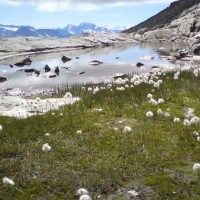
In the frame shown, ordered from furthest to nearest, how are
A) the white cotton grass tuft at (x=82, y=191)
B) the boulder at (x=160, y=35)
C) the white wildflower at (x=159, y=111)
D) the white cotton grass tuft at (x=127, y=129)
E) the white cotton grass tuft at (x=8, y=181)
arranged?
the boulder at (x=160, y=35)
the white wildflower at (x=159, y=111)
the white cotton grass tuft at (x=127, y=129)
the white cotton grass tuft at (x=8, y=181)
the white cotton grass tuft at (x=82, y=191)

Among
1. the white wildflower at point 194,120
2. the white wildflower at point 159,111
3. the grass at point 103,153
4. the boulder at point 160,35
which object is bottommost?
the boulder at point 160,35

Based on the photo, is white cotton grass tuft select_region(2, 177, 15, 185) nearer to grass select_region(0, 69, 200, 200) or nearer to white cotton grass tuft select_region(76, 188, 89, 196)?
grass select_region(0, 69, 200, 200)

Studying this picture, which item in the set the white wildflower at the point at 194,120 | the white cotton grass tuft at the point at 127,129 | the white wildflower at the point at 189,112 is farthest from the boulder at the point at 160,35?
the white cotton grass tuft at the point at 127,129

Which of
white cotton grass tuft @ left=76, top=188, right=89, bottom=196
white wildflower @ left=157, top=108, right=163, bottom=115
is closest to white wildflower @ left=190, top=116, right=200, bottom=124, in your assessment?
white wildflower @ left=157, top=108, right=163, bottom=115

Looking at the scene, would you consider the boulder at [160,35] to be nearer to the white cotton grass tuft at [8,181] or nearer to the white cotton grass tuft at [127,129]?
the white cotton grass tuft at [127,129]

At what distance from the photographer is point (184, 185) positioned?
11.2 metres

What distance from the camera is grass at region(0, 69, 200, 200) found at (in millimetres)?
11176

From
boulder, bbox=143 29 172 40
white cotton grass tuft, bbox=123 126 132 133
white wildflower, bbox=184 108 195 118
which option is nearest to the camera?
white cotton grass tuft, bbox=123 126 132 133

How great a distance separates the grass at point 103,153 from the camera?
1118cm

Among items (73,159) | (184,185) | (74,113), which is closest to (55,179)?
(73,159)

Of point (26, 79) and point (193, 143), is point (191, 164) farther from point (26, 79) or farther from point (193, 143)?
point (26, 79)

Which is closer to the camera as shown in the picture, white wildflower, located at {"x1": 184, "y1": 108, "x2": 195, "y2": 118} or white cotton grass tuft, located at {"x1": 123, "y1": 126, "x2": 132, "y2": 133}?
white cotton grass tuft, located at {"x1": 123, "y1": 126, "x2": 132, "y2": 133}

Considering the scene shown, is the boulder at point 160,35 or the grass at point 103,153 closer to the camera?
the grass at point 103,153

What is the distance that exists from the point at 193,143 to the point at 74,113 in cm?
632
